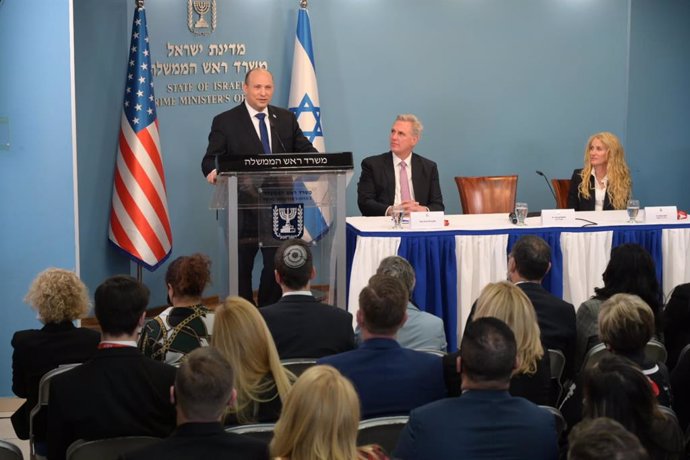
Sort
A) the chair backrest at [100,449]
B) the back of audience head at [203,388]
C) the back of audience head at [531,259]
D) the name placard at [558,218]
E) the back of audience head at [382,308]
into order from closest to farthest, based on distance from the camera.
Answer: the back of audience head at [203,388]
the chair backrest at [100,449]
the back of audience head at [382,308]
the back of audience head at [531,259]
the name placard at [558,218]

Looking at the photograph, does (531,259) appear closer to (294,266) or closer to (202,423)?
(294,266)

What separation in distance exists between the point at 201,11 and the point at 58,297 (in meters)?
4.49

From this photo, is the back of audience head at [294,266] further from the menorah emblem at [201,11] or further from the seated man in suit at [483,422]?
the menorah emblem at [201,11]

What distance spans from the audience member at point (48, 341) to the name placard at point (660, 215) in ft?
12.3

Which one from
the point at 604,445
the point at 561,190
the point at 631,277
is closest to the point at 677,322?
the point at 631,277

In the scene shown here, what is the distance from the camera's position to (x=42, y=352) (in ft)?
11.9

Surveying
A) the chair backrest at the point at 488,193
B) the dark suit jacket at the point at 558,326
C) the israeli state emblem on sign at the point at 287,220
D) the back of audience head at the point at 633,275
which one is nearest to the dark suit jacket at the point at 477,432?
the dark suit jacket at the point at 558,326

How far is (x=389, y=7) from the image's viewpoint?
8336 mm

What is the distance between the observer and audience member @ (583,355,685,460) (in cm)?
259

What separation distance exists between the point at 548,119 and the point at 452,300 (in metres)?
3.65

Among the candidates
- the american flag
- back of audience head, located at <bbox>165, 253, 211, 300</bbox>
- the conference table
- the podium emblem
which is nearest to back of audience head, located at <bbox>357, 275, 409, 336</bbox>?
back of audience head, located at <bbox>165, 253, 211, 300</bbox>

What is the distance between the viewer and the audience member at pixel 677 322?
13.7 ft

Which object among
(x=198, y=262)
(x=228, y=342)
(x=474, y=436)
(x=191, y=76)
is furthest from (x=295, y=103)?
(x=474, y=436)

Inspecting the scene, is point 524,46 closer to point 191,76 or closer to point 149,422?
point 191,76
